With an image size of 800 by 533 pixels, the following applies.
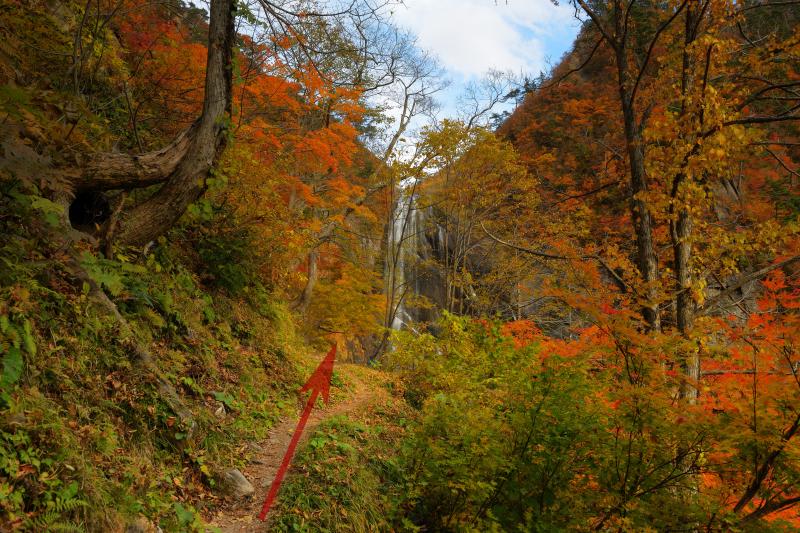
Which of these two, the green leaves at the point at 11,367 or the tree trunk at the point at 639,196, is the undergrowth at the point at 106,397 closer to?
the green leaves at the point at 11,367

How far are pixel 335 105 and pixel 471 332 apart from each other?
853 cm

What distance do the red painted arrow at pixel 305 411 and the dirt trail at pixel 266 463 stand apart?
48mm

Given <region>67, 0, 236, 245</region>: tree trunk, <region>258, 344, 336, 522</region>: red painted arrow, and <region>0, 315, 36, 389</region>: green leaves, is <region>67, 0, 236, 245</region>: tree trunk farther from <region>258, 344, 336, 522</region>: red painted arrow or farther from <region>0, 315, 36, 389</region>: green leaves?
<region>258, 344, 336, 522</region>: red painted arrow

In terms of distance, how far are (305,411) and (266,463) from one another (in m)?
1.91

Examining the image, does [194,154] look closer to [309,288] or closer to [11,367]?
[11,367]

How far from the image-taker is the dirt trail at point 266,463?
3.46 meters

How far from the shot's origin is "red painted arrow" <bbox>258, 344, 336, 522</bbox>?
384 cm

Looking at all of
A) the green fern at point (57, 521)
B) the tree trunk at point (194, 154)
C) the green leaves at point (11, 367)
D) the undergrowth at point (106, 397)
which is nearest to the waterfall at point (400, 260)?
the undergrowth at point (106, 397)

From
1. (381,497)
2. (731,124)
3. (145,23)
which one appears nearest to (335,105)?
(145,23)

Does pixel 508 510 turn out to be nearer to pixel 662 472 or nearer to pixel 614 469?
pixel 614 469

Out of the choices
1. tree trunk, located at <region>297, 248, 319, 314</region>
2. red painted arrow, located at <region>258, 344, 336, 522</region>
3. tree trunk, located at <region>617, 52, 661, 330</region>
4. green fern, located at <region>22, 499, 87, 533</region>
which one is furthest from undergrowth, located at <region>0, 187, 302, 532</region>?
tree trunk, located at <region>297, 248, 319, 314</region>

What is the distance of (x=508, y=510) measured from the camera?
3.81 meters

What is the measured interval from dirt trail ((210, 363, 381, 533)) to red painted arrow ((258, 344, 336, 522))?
48 mm

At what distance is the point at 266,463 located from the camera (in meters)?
4.41
